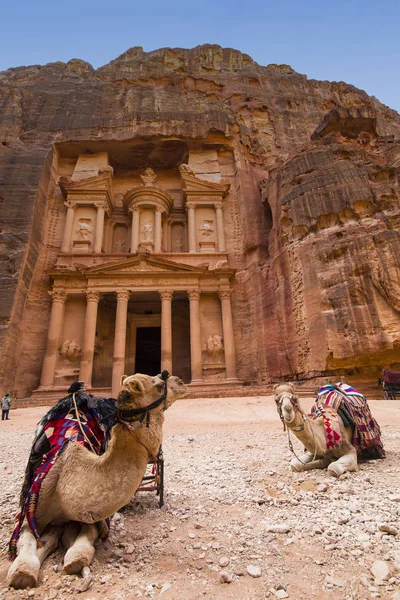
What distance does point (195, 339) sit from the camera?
18.5 m

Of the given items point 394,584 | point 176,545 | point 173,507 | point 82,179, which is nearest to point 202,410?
point 173,507

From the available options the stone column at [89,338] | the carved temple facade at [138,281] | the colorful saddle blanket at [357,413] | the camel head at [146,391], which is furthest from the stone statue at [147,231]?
the camel head at [146,391]

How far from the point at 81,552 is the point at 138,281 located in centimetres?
Result: 1746

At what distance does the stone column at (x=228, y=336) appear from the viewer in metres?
17.8

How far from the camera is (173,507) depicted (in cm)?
333

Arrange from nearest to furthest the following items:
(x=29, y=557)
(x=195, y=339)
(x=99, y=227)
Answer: (x=29, y=557) < (x=195, y=339) < (x=99, y=227)

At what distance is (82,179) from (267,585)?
25.5 m

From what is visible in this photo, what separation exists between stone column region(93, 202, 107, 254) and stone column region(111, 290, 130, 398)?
14.6 feet

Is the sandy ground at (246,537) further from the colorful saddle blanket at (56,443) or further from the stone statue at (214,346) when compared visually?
the stone statue at (214,346)

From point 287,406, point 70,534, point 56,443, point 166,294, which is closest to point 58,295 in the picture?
point 166,294

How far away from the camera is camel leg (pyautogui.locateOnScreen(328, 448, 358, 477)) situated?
3.79 meters

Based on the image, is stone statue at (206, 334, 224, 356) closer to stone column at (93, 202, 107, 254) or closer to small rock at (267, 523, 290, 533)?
stone column at (93, 202, 107, 254)

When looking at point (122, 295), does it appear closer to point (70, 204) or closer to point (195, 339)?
point (195, 339)

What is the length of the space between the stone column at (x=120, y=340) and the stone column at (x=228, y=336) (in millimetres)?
5631
